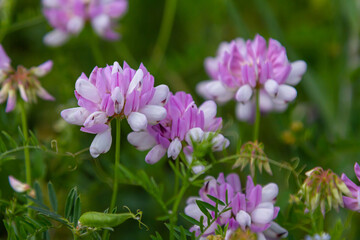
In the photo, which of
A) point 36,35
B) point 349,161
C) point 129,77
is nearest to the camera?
point 129,77

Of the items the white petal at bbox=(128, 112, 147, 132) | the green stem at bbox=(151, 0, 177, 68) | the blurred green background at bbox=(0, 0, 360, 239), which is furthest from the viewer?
the green stem at bbox=(151, 0, 177, 68)

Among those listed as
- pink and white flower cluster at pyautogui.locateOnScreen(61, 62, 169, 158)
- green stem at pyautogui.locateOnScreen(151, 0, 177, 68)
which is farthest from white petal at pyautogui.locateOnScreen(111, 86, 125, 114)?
green stem at pyautogui.locateOnScreen(151, 0, 177, 68)

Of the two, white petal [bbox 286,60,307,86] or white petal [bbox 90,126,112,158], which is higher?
white petal [bbox 286,60,307,86]

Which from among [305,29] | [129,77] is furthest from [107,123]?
[305,29]

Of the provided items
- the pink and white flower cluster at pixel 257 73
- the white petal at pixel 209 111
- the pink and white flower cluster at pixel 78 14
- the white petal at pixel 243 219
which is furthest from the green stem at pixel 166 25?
the white petal at pixel 243 219

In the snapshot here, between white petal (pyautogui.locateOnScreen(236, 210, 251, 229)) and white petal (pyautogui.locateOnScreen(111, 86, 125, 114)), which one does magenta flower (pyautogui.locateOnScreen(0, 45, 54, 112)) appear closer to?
white petal (pyautogui.locateOnScreen(111, 86, 125, 114))

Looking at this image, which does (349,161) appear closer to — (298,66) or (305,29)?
(298,66)

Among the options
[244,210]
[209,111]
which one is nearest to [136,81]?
[209,111]
